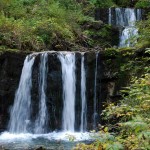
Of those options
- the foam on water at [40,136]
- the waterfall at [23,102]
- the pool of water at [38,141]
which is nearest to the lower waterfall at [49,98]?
the waterfall at [23,102]

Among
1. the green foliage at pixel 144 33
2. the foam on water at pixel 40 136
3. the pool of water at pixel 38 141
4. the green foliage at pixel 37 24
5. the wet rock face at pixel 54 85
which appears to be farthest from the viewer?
the green foliage at pixel 37 24

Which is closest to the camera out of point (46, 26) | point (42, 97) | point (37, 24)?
point (42, 97)

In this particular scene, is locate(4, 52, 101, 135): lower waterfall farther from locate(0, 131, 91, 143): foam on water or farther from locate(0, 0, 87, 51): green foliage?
locate(0, 0, 87, 51): green foliage

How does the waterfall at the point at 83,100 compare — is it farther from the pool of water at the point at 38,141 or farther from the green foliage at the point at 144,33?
the green foliage at the point at 144,33

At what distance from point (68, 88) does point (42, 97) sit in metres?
0.98

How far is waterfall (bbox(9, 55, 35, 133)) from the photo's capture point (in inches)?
473

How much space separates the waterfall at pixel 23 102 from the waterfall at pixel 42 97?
13.8 inches

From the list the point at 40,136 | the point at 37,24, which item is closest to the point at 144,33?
the point at 40,136

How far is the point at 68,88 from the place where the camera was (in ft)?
40.6

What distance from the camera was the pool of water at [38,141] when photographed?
8.77m

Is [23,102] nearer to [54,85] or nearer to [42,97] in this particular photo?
[42,97]

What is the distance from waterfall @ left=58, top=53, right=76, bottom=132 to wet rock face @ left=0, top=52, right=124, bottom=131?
0.13 meters

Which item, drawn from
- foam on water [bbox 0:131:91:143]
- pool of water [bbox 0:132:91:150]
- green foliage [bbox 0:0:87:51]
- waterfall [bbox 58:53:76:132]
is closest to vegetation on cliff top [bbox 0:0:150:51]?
green foliage [bbox 0:0:87:51]

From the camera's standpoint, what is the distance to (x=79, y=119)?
12.1m
